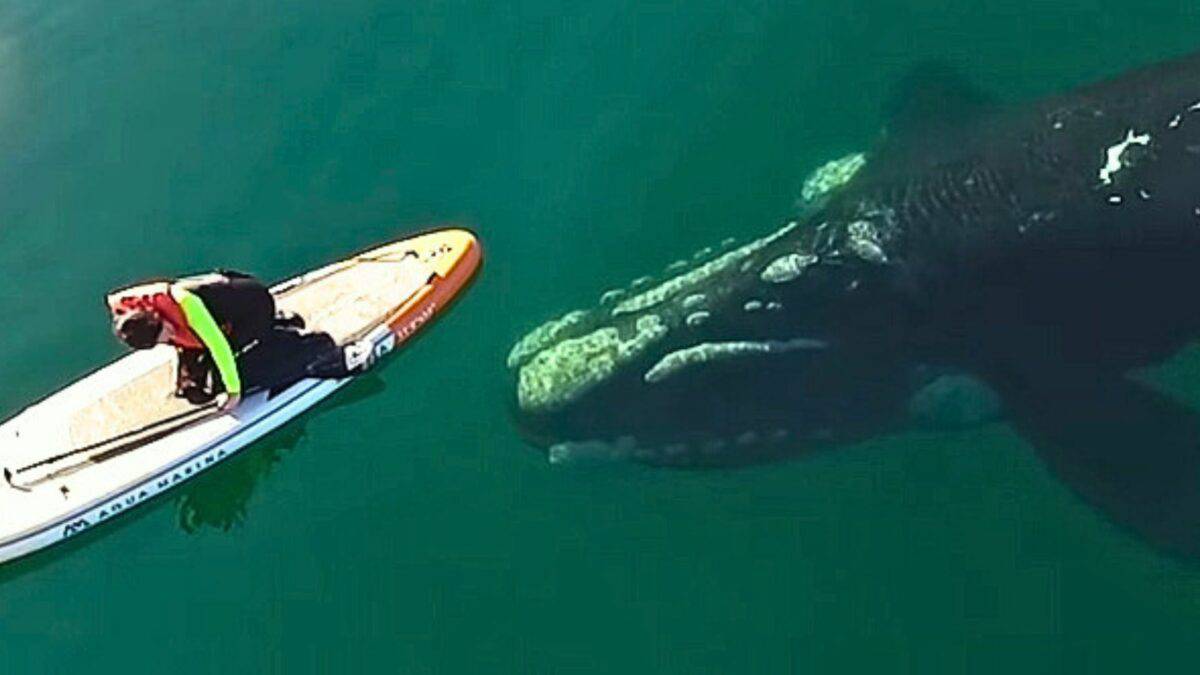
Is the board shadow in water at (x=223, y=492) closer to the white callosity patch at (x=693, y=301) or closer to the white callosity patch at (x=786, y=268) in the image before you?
the white callosity patch at (x=693, y=301)

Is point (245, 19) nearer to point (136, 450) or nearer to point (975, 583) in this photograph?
point (136, 450)

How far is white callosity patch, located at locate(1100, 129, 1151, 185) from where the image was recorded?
41.0ft

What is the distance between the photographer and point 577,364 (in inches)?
525

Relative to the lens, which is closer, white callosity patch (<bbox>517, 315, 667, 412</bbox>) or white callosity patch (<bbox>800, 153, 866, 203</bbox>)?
white callosity patch (<bbox>517, 315, 667, 412</bbox>)

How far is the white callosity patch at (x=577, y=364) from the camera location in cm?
1323

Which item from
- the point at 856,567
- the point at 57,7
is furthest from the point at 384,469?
the point at 57,7

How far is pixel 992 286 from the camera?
12.8 metres

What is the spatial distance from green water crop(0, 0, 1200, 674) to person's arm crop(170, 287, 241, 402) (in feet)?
2.08

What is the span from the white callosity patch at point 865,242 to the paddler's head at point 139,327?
4.08 metres

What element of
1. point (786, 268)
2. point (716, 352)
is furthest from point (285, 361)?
point (786, 268)

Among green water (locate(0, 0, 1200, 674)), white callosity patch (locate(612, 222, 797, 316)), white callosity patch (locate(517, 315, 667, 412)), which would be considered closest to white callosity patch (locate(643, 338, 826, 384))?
white callosity patch (locate(517, 315, 667, 412))

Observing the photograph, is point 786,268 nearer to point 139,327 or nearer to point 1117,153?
point 1117,153

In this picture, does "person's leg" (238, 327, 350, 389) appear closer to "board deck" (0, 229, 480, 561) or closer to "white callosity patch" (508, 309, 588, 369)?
"board deck" (0, 229, 480, 561)

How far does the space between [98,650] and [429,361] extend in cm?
273
